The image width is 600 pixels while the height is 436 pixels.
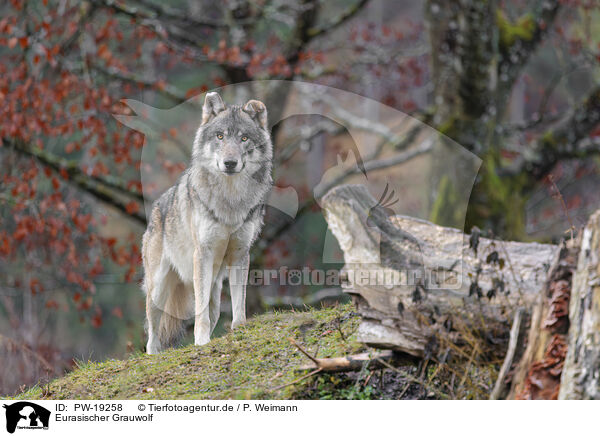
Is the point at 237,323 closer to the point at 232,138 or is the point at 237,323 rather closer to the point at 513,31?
the point at 232,138

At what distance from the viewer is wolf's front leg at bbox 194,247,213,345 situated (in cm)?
404

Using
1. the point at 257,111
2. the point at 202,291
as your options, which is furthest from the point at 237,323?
the point at 257,111

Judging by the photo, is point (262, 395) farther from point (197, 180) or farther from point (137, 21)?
point (137, 21)

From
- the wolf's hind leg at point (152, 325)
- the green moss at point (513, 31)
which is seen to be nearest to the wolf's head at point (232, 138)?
the wolf's hind leg at point (152, 325)

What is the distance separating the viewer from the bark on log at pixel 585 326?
2883 millimetres

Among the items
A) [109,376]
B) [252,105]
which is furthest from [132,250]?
[252,105]

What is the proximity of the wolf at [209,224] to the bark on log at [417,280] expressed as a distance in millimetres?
622

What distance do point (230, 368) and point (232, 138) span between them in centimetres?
139

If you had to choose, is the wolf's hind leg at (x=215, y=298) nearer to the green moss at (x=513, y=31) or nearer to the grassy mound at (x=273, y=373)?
the grassy mound at (x=273, y=373)

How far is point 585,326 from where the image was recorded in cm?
292
